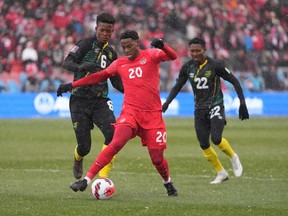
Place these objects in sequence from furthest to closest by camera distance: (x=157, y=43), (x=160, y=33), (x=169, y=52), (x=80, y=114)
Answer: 1. (x=160, y=33)
2. (x=80, y=114)
3. (x=169, y=52)
4. (x=157, y=43)

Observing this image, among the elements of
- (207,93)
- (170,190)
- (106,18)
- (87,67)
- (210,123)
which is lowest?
(170,190)

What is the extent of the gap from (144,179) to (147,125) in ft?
9.93

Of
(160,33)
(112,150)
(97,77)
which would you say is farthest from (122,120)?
(160,33)

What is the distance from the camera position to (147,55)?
38.3 ft

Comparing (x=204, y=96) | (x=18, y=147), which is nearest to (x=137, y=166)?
(x=204, y=96)

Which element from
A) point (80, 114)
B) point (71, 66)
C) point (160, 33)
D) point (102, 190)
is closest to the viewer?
point (102, 190)

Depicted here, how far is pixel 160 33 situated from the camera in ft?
122

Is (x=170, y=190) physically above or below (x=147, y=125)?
below

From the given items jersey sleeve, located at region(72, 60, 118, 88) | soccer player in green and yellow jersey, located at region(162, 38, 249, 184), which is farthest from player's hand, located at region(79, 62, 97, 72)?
soccer player in green and yellow jersey, located at region(162, 38, 249, 184)

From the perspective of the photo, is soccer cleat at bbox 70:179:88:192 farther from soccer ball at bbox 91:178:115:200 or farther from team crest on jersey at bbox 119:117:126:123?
team crest on jersey at bbox 119:117:126:123

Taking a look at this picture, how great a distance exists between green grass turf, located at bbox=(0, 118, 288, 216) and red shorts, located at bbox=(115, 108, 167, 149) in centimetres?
75

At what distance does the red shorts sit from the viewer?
11594mm

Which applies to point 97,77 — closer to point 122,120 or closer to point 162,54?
point 122,120

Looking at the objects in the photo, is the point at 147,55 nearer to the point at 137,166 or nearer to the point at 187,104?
the point at 137,166
